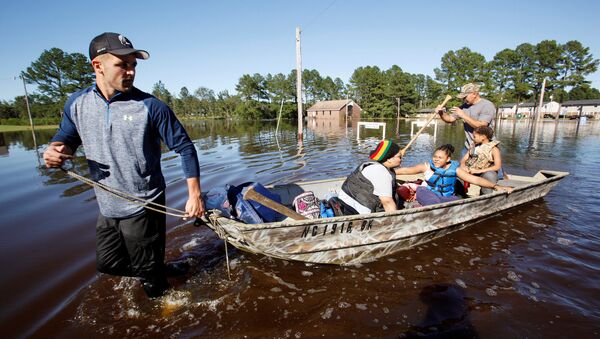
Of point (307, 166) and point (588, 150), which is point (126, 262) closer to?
point (307, 166)

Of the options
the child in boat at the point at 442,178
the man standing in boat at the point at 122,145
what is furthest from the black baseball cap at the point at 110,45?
the child in boat at the point at 442,178

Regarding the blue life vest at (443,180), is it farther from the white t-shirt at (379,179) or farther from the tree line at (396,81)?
the tree line at (396,81)

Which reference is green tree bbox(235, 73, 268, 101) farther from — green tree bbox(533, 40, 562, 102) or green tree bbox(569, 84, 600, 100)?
green tree bbox(569, 84, 600, 100)

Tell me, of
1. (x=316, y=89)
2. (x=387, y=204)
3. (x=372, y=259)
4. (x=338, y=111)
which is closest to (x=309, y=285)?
(x=372, y=259)

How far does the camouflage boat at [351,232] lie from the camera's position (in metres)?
3.42

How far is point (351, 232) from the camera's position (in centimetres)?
381

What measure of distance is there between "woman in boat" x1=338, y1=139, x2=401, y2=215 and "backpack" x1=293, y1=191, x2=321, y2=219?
437mm

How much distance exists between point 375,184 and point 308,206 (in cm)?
114

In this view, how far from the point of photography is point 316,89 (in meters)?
102

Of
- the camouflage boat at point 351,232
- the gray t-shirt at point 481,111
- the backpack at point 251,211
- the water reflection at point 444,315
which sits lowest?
the water reflection at point 444,315

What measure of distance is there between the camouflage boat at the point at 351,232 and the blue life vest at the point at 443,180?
1.82ft

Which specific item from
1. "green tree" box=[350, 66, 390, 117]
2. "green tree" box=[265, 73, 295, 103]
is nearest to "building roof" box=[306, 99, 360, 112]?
"green tree" box=[350, 66, 390, 117]

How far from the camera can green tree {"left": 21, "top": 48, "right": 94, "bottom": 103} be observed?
6294cm

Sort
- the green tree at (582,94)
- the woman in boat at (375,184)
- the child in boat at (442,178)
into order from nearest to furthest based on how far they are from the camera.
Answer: the woman in boat at (375,184), the child in boat at (442,178), the green tree at (582,94)
